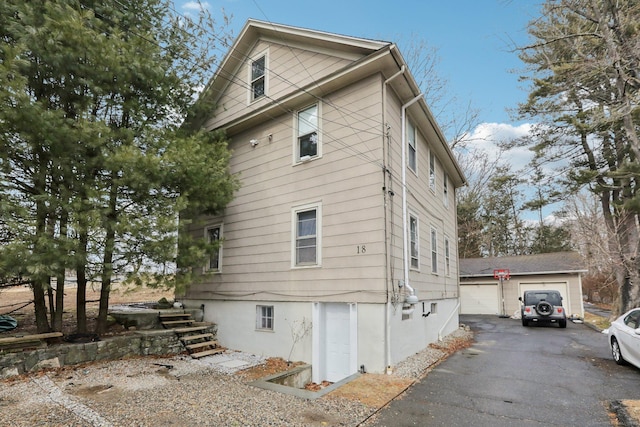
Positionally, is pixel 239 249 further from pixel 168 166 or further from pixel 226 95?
pixel 226 95

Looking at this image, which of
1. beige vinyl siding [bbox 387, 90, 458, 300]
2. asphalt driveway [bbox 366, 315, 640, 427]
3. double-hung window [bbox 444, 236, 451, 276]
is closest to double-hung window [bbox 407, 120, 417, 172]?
beige vinyl siding [bbox 387, 90, 458, 300]

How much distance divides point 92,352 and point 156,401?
10.8ft

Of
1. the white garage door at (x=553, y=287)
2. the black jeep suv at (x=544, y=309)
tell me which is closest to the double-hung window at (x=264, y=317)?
the black jeep suv at (x=544, y=309)

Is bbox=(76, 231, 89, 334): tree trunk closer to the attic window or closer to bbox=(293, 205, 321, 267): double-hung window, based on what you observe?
bbox=(293, 205, 321, 267): double-hung window

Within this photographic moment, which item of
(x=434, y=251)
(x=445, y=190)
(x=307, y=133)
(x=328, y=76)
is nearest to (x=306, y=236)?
(x=307, y=133)

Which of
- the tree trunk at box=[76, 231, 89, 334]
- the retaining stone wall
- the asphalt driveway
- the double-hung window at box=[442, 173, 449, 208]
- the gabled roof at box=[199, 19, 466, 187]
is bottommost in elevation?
the asphalt driveway

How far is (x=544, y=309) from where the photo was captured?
605 inches

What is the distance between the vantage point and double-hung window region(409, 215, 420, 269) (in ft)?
30.0

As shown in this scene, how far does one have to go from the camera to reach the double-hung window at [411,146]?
9.63 metres

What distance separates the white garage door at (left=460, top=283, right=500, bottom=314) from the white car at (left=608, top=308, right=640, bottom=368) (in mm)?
13976

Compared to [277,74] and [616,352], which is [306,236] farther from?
[616,352]

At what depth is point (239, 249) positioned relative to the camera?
10.3 metres

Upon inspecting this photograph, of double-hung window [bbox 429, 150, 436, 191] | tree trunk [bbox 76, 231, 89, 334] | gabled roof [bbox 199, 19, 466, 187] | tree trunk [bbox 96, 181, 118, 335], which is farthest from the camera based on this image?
double-hung window [bbox 429, 150, 436, 191]

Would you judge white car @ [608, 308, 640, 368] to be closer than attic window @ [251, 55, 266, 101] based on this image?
Yes
